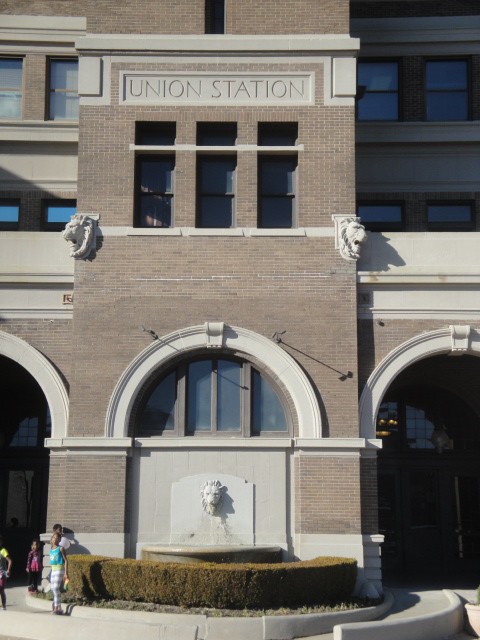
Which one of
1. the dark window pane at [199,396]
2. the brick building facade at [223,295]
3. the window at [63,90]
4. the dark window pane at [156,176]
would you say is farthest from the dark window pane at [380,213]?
the window at [63,90]

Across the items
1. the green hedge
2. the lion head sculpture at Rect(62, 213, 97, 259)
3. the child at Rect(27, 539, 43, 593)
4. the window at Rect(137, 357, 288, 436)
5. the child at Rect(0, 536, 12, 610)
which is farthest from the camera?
the lion head sculpture at Rect(62, 213, 97, 259)

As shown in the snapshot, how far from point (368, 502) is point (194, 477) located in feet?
11.6

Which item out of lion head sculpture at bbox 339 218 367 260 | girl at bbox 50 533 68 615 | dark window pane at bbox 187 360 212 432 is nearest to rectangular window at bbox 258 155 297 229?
lion head sculpture at bbox 339 218 367 260

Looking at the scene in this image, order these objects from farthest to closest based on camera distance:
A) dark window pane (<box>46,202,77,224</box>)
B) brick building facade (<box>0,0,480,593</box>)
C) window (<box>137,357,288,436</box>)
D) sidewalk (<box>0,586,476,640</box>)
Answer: dark window pane (<box>46,202,77,224</box>), window (<box>137,357,288,436</box>), brick building facade (<box>0,0,480,593</box>), sidewalk (<box>0,586,476,640</box>)

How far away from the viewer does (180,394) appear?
18.7m

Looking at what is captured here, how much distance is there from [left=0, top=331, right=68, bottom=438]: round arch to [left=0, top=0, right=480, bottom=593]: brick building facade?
1.6 inches

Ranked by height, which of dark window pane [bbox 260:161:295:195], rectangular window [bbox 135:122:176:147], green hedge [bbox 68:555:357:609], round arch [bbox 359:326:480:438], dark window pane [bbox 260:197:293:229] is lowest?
green hedge [bbox 68:555:357:609]

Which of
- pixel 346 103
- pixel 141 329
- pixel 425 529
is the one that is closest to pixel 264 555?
pixel 141 329

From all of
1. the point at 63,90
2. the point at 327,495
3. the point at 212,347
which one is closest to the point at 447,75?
the point at 63,90

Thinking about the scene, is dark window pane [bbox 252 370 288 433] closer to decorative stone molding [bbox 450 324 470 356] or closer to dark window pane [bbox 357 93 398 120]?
decorative stone molding [bbox 450 324 470 356]

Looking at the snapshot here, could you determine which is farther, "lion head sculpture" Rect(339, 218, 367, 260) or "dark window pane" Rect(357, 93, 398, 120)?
"dark window pane" Rect(357, 93, 398, 120)

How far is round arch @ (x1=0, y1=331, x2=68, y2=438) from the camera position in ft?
61.3

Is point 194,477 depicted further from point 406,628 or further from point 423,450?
point 423,450

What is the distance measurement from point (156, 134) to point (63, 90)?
494cm
